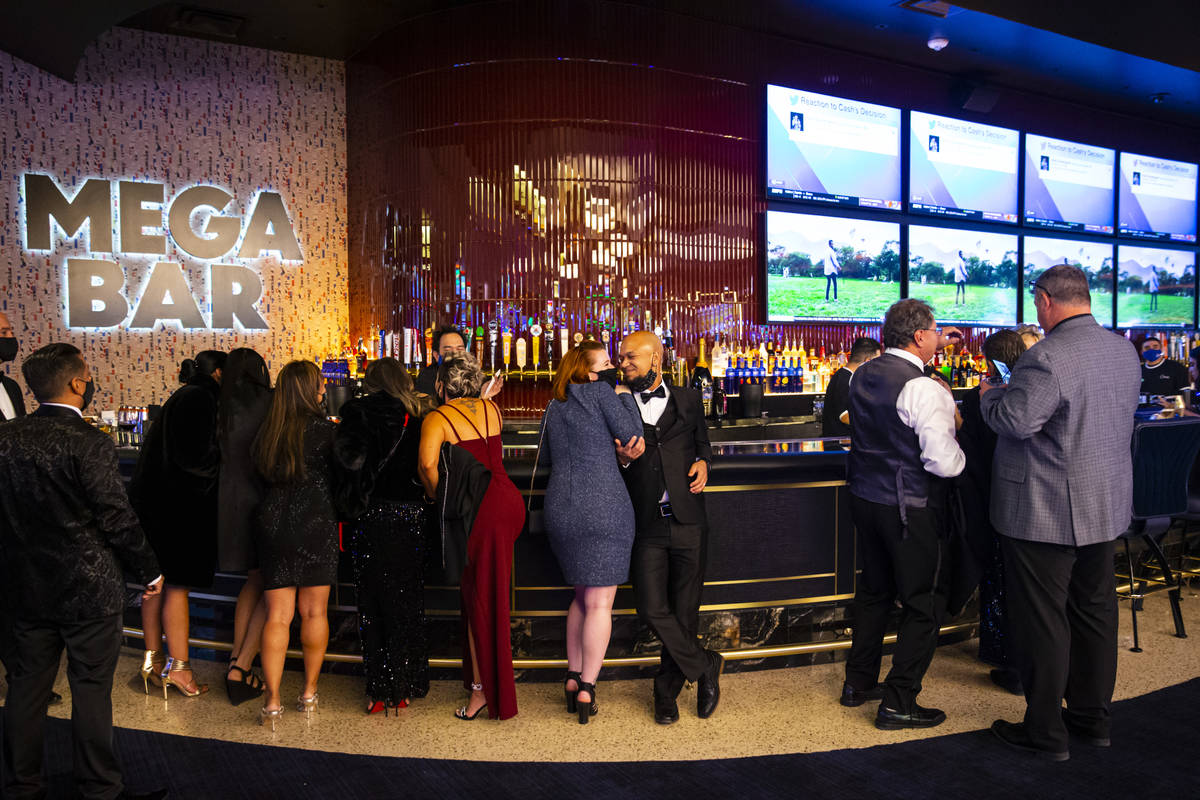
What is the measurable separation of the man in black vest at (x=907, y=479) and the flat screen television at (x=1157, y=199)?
882cm

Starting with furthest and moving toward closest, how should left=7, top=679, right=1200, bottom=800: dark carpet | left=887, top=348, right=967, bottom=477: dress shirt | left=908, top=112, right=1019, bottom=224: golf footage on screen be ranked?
left=908, top=112, right=1019, bottom=224: golf footage on screen → left=887, top=348, right=967, bottom=477: dress shirt → left=7, top=679, right=1200, bottom=800: dark carpet

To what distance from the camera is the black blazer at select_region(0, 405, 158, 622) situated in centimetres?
268

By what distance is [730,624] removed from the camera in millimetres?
4305

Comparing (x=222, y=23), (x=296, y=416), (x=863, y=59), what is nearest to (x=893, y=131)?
(x=863, y=59)

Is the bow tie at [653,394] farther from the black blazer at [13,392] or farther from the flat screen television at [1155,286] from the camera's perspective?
the flat screen television at [1155,286]

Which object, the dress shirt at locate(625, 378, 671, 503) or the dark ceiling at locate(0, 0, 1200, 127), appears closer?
the dress shirt at locate(625, 378, 671, 503)

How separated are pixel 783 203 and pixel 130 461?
5.84 meters

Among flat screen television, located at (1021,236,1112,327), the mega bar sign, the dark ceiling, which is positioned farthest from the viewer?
flat screen television, located at (1021,236,1112,327)

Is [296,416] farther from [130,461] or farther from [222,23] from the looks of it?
[222,23]

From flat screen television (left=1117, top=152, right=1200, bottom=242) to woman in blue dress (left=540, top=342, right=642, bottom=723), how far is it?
959 centimetres

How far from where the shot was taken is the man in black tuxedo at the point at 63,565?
269 centimetres

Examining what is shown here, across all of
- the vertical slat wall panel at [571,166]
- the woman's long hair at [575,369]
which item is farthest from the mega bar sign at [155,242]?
the woman's long hair at [575,369]

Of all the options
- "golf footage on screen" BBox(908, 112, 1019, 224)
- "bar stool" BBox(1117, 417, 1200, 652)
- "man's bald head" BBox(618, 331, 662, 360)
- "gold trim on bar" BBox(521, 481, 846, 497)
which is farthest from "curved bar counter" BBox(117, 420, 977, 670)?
"golf footage on screen" BBox(908, 112, 1019, 224)

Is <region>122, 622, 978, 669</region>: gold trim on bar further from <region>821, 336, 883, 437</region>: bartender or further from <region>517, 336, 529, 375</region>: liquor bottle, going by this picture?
<region>517, 336, 529, 375</region>: liquor bottle
